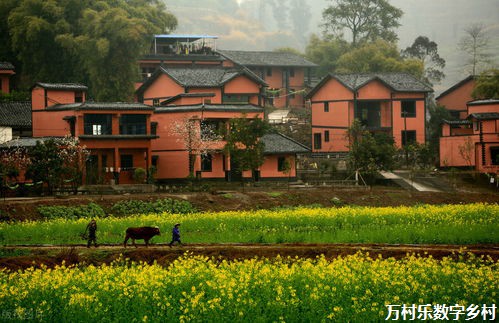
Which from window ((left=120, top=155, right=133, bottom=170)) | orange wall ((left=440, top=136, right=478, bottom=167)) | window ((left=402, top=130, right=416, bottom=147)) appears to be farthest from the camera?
window ((left=402, top=130, right=416, bottom=147))

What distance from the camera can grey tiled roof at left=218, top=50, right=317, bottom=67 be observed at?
83.7m

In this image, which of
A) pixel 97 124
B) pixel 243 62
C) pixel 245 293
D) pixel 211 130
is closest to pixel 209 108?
pixel 211 130

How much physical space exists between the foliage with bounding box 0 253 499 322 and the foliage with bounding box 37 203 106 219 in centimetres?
1742

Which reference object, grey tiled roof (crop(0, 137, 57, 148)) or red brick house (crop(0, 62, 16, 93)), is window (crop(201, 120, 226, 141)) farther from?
red brick house (crop(0, 62, 16, 93))

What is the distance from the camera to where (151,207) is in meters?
45.7

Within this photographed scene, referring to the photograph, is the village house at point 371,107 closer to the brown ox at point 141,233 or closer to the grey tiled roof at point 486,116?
the grey tiled roof at point 486,116

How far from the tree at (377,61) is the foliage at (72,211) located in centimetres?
4372

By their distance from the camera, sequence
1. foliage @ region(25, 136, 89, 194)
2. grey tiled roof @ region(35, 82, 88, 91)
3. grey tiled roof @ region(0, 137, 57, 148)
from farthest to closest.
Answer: grey tiled roof @ region(35, 82, 88, 91) < grey tiled roof @ region(0, 137, 57, 148) < foliage @ region(25, 136, 89, 194)

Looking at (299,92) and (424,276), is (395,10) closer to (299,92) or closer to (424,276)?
(299,92)

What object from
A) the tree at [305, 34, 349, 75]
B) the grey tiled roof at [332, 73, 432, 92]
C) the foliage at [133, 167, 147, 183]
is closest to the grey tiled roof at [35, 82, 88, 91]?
the foliage at [133, 167, 147, 183]

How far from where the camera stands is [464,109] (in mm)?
78750

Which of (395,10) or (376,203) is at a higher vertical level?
(395,10)

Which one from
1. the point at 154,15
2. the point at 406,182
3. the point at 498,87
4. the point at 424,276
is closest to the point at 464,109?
the point at 498,87

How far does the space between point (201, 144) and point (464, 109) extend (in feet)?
107
